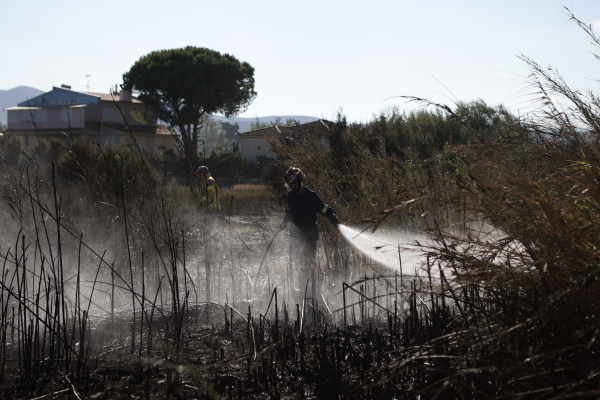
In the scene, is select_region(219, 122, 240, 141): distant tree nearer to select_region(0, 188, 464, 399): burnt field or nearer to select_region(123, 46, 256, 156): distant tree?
select_region(123, 46, 256, 156): distant tree

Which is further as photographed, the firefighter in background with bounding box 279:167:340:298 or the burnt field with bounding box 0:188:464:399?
the firefighter in background with bounding box 279:167:340:298

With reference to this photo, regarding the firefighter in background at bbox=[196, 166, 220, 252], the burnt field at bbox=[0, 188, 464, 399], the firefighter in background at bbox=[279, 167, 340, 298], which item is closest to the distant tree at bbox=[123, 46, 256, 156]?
the firefighter in background at bbox=[196, 166, 220, 252]

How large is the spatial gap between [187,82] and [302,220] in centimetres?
3650

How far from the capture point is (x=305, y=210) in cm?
634

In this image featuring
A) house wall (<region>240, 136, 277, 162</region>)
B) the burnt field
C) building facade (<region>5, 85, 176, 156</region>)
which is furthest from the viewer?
building facade (<region>5, 85, 176, 156</region>)

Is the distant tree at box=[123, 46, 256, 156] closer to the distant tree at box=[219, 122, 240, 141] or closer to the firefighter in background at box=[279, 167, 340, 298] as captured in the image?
the firefighter in background at box=[279, 167, 340, 298]

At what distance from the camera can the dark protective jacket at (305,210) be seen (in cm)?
633

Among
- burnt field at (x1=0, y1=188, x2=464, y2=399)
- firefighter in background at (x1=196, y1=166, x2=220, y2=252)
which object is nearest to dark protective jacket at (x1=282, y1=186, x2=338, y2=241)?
burnt field at (x1=0, y1=188, x2=464, y2=399)

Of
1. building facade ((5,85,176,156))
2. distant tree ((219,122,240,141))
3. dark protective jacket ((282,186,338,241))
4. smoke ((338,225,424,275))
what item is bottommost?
smoke ((338,225,424,275))

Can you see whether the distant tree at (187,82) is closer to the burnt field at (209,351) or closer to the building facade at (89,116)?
the building facade at (89,116)

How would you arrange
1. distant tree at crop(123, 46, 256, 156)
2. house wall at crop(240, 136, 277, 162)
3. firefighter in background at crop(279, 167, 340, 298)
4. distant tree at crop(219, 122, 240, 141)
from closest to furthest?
firefighter in background at crop(279, 167, 340, 298) → distant tree at crop(123, 46, 256, 156) → house wall at crop(240, 136, 277, 162) → distant tree at crop(219, 122, 240, 141)

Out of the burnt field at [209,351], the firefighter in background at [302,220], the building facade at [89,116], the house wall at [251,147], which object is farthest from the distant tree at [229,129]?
the burnt field at [209,351]

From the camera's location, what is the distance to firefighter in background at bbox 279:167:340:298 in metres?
6.30

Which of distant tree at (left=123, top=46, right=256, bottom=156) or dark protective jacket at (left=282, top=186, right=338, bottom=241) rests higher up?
distant tree at (left=123, top=46, right=256, bottom=156)
